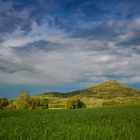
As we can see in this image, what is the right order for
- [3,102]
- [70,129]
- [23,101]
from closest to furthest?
[70,129] → [23,101] → [3,102]

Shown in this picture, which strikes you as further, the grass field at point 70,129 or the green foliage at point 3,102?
the green foliage at point 3,102

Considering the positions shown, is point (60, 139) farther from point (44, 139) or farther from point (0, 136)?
point (0, 136)

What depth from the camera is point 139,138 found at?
549 inches

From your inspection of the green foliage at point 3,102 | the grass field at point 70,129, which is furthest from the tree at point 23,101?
the grass field at point 70,129

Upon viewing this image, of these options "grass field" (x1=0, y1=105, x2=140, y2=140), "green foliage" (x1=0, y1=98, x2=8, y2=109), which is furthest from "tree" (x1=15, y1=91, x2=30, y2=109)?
"grass field" (x1=0, y1=105, x2=140, y2=140)

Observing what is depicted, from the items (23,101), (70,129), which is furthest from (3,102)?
(70,129)

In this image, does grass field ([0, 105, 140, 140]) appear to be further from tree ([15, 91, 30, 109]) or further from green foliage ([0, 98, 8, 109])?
green foliage ([0, 98, 8, 109])

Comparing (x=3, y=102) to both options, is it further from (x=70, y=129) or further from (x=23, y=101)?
(x=70, y=129)

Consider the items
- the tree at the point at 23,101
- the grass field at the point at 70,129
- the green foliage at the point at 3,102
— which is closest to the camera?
the grass field at the point at 70,129

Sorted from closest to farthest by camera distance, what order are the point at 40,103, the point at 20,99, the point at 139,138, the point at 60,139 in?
the point at 60,139, the point at 139,138, the point at 20,99, the point at 40,103

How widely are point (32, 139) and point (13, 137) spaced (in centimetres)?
116

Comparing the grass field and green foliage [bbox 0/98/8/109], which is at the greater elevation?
green foliage [bbox 0/98/8/109]

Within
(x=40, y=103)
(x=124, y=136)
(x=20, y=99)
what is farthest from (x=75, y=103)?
(x=124, y=136)

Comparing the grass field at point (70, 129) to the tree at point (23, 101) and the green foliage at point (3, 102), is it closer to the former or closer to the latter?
the tree at point (23, 101)
